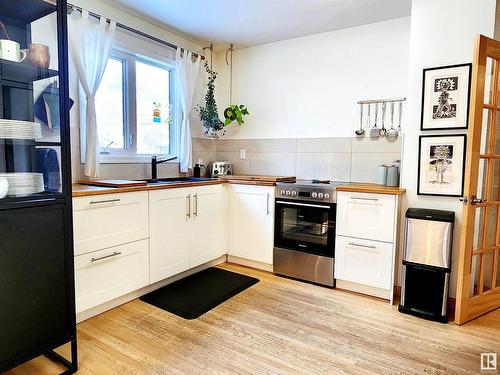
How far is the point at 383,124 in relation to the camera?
3033 millimetres

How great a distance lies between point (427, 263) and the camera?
2303 mm

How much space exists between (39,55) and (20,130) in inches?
15.9

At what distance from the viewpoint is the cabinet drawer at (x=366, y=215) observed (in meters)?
2.50

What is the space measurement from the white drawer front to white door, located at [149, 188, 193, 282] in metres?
1.33

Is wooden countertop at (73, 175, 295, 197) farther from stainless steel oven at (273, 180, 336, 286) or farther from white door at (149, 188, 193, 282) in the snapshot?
stainless steel oven at (273, 180, 336, 286)

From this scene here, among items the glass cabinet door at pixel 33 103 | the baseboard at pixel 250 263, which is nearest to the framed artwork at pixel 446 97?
the baseboard at pixel 250 263

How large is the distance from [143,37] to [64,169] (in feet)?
6.48

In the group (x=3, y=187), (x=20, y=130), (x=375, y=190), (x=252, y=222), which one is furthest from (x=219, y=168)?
(x=3, y=187)

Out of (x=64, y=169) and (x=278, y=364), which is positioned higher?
(x=64, y=169)

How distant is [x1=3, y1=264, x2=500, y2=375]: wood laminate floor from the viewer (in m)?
1.75

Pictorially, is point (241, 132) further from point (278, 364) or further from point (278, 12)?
point (278, 364)

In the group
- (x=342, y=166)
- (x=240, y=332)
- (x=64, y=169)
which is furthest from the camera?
(x=342, y=166)

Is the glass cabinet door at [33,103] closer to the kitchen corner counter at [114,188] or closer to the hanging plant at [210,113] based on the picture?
the kitchen corner counter at [114,188]

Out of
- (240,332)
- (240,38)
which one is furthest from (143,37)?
(240,332)
